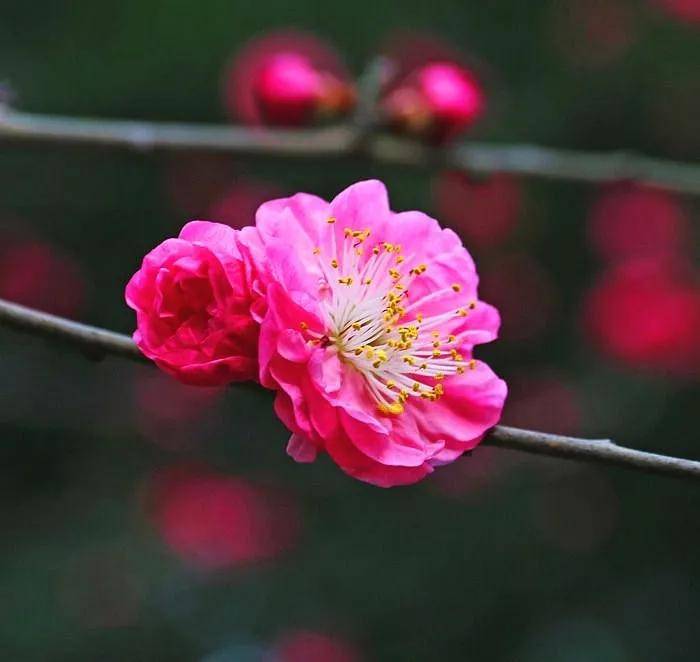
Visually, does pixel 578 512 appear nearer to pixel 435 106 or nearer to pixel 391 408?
pixel 435 106

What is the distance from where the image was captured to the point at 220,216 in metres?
2.18

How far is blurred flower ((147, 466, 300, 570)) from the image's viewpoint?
6.93ft

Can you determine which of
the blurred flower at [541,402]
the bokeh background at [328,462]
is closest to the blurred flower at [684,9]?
the bokeh background at [328,462]

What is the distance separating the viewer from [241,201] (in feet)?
7.18

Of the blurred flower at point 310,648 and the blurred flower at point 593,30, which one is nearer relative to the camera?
the blurred flower at point 310,648

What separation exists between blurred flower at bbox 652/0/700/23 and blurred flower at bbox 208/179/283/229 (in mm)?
920

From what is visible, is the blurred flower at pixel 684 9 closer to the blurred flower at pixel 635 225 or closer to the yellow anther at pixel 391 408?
Answer: the blurred flower at pixel 635 225

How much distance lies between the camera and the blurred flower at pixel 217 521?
2111mm

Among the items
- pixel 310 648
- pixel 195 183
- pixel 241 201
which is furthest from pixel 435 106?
pixel 310 648

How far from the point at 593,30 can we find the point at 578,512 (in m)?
1.08

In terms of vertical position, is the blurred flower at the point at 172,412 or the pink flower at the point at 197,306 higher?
the pink flower at the point at 197,306

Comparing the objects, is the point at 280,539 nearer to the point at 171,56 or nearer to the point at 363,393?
the point at 171,56

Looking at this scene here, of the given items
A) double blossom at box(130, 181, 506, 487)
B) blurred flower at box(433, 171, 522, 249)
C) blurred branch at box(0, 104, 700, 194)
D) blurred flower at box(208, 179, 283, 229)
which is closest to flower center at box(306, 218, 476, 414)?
double blossom at box(130, 181, 506, 487)

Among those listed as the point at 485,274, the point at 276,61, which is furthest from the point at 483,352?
the point at 276,61
